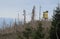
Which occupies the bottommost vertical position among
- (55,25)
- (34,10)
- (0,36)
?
(0,36)

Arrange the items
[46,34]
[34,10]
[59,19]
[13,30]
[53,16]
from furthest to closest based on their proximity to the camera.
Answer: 1. [13,30]
2. [34,10]
3. [46,34]
4. [53,16]
5. [59,19]

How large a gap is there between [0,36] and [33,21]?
5197mm

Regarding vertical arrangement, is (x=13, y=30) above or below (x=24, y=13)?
below

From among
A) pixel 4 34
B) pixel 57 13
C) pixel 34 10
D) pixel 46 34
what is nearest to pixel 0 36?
pixel 4 34

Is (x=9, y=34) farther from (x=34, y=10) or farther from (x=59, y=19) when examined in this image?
(x=59, y=19)

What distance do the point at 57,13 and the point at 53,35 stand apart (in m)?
1.30

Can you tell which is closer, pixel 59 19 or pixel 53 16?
pixel 59 19

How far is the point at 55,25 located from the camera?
11430 mm

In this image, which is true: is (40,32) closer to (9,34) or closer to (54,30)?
(54,30)

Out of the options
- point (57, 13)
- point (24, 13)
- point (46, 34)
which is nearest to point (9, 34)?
point (24, 13)

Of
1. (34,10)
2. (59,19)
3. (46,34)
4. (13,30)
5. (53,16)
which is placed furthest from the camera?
(13,30)

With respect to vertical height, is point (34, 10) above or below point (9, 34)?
above

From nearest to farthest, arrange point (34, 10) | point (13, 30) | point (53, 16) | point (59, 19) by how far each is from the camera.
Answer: point (59, 19), point (53, 16), point (34, 10), point (13, 30)

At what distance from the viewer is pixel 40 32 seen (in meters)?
12.4
